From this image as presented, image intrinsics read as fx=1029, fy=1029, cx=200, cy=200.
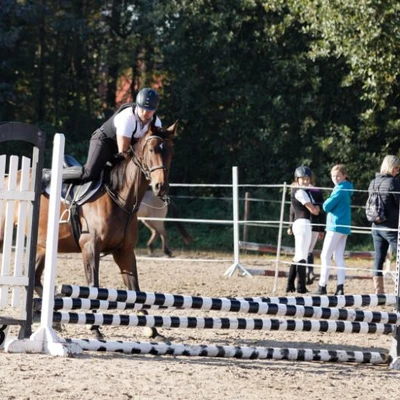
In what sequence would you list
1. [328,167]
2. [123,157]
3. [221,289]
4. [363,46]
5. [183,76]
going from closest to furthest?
[123,157] → [221,289] → [363,46] → [328,167] → [183,76]

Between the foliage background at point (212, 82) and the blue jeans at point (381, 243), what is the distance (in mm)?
9618

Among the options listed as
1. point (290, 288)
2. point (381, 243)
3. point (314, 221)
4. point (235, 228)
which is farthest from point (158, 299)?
point (235, 228)

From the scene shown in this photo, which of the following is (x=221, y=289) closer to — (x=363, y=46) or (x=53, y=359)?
(x=53, y=359)

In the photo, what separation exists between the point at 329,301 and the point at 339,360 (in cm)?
48

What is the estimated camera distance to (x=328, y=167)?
25562mm

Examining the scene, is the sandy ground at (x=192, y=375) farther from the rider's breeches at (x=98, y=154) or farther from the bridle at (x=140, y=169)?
the rider's breeches at (x=98, y=154)

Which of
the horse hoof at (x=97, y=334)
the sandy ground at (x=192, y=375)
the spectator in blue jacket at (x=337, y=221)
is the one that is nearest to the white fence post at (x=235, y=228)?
the spectator in blue jacket at (x=337, y=221)

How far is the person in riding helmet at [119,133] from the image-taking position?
30.3ft

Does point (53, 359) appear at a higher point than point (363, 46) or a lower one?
lower

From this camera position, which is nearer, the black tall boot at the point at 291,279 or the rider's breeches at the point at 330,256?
the rider's breeches at the point at 330,256

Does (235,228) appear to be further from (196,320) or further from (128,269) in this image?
(196,320)

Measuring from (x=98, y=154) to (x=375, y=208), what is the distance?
199 inches

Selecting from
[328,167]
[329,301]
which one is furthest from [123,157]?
[328,167]

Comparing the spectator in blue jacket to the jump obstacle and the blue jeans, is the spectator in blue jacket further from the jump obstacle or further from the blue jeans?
the jump obstacle
